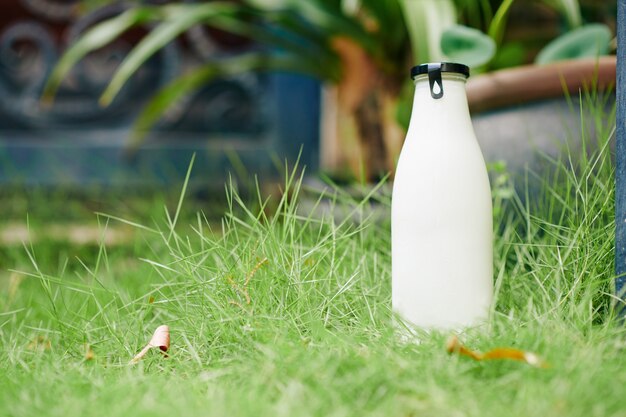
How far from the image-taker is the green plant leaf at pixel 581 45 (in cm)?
123

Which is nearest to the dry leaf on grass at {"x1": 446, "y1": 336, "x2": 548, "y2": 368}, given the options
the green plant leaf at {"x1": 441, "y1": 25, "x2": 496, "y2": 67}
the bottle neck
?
the bottle neck

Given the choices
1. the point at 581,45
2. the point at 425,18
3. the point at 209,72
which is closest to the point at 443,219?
the point at 581,45

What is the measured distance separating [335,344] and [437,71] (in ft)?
1.21

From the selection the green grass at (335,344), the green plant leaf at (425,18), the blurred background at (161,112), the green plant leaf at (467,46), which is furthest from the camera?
the blurred background at (161,112)

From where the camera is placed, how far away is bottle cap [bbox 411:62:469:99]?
838 millimetres

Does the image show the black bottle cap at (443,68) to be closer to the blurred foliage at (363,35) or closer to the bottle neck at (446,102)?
the bottle neck at (446,102)

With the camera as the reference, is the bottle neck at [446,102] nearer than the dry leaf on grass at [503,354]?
No

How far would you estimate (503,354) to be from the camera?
0.68 metres

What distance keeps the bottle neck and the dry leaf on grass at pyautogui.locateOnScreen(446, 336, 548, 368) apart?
0.99 feet

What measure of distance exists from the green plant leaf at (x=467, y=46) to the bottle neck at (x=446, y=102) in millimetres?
333

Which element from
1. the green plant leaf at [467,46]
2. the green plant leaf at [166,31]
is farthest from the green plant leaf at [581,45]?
the green plant leaf at [166,31]

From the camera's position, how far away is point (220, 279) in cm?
91

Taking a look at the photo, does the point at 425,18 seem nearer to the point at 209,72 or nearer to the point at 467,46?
the point at 467,46

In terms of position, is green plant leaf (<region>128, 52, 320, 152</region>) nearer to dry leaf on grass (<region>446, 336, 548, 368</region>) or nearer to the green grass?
the green grass
